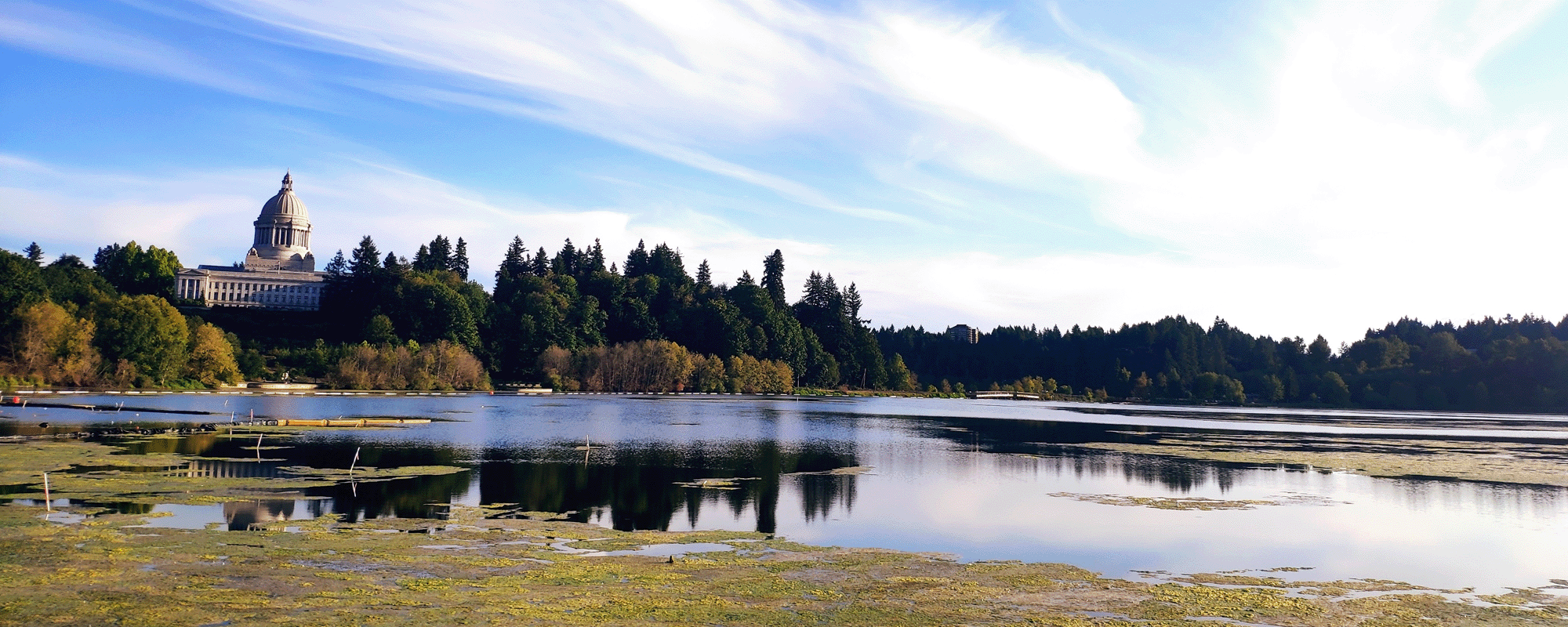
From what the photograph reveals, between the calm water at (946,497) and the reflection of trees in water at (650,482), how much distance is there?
0.17 m

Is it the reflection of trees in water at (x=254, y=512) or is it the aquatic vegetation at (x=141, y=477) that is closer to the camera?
the reflection of trees in water at (x=254, y=512)

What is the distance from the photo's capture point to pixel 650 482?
128 ft

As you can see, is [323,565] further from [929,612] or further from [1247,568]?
[1247,568]

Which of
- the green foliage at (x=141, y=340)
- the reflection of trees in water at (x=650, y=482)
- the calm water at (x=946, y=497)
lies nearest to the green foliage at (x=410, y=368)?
the green foliage at (x=141, y=340)

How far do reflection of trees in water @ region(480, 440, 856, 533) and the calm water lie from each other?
6.6 inches

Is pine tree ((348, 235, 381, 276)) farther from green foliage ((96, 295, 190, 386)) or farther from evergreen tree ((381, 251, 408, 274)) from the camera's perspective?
green foliage ((96, 295, 190, 386))

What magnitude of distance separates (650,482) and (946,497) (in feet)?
37.8

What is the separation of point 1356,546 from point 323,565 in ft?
88.9

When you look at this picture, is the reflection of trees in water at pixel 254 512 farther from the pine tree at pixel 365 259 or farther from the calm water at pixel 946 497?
the pine tree at pixel 365 259

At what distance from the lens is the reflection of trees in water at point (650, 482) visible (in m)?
31.4

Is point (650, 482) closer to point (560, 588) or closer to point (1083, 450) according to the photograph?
point (560, 588)

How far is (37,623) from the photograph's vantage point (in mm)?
15320

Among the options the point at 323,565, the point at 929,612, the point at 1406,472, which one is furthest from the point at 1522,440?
the point at 323,565

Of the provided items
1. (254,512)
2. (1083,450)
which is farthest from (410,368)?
(254,512)
